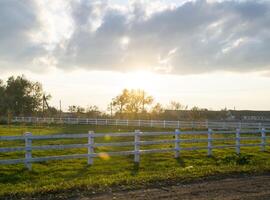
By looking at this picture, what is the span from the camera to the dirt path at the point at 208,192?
9688mm

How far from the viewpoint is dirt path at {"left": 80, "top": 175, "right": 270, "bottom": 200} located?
9.69m

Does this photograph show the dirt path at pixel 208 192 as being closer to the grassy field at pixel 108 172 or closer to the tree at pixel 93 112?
the grassy field at pixel 108 172

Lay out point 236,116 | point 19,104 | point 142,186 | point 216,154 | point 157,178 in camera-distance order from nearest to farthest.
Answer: point 142,186, point 157,178, point 216,154, point 19,104, point 236,116

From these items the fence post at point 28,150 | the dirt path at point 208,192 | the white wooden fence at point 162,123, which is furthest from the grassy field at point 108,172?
the white wooden fence at point 162,123

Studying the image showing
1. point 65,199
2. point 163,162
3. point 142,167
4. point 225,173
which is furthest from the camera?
point 163,162

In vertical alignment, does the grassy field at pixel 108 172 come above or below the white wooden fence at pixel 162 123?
below

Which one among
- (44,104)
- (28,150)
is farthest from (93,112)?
(28,150)

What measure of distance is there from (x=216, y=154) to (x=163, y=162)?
183 inches

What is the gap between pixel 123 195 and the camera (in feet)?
32.6

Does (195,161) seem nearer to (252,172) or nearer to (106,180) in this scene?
(252,172)

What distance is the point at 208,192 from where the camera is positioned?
34.0 ft

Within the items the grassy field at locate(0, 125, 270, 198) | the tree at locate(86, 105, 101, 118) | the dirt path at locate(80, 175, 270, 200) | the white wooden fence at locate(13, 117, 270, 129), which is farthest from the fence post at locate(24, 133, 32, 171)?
the tree at locate(86, 105, 101, 118)

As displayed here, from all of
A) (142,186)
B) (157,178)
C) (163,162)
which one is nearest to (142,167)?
(163,162)

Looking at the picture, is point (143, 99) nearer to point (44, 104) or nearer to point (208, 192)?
point (44, 104)
